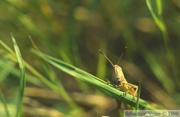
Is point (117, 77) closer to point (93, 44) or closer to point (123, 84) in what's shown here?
point (123, 84)

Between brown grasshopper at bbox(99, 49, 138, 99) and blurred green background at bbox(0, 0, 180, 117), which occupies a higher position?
blurred green background at bbox(0, 0, 180, 117)

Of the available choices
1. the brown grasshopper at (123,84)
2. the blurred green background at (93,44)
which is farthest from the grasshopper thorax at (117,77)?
the blurred green background at (93,44)

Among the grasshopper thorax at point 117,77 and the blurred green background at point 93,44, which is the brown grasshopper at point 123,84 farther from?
the blurred green background at point 93,44

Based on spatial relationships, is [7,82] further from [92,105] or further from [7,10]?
[92,105]

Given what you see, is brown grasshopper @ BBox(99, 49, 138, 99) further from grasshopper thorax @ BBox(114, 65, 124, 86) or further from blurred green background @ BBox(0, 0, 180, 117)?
blurred green background @ BBox(0, 0, 180, 117)

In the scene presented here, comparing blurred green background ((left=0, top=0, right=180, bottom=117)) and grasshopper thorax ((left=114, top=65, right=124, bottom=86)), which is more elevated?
blurred green background ((left=0, top=0, right=180, bottom=117))

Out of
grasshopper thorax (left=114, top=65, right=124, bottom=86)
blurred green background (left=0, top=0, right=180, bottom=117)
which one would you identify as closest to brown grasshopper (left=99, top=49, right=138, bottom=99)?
grasshopper thorax (left=114, top=65, right=124, bottom=86)

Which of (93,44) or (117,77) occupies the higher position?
(93,44)

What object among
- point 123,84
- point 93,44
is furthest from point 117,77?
point 93,44

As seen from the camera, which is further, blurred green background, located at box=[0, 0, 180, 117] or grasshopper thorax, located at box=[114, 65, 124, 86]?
blurred green background, located at box=[0, 0, 180, 117]
